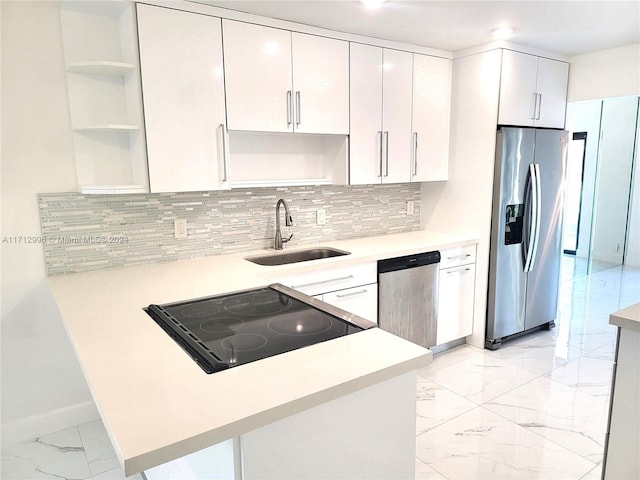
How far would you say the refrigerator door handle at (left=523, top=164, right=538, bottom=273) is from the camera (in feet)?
11.3

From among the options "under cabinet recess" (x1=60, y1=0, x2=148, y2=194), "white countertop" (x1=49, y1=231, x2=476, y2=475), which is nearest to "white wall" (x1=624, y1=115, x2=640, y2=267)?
Result: "white countertop" (x1=49, y1=231, x2=476, y2=475)

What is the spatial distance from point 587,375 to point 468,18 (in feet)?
8.31

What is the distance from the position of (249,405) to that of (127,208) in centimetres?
189

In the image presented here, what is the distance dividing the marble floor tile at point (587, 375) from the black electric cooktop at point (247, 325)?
2164mm

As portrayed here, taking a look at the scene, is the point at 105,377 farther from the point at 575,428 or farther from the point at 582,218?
the point at 582,218

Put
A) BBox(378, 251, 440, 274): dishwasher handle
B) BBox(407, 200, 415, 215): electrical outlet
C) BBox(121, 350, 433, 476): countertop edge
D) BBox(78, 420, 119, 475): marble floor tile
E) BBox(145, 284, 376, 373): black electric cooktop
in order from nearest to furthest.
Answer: BBox(121, 350, 433, 476): countertop edge → BBox(145, 284, 376, 373): black electric cooktop → BBox(78, 420, 119, 475): marble floor tile → BBox(378, 251, 440, 274): dishwasher handle → BBox(407, 200, 415, 215): electrical outlet

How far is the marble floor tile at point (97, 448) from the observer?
2238mm

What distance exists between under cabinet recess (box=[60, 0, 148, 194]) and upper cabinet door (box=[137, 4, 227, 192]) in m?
0.06

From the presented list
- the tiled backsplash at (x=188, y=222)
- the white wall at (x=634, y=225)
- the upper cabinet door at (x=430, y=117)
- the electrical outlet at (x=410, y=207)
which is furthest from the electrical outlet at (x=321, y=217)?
the white wall at (x=634, y=225)

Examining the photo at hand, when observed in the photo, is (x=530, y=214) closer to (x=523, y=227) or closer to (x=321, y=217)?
(x=523, y=227)

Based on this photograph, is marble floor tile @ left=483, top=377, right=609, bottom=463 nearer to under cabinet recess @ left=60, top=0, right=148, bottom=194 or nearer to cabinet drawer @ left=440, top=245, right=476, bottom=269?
cabinet drawer @ left=440, top=245, right=476, bottom=269

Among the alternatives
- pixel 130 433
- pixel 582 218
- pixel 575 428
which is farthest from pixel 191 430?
pixel 582 218

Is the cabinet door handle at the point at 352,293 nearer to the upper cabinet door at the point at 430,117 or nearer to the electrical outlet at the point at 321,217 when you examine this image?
the electrical outlet at the point at 321,217

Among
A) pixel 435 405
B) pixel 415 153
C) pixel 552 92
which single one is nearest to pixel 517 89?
pixel 552 92
